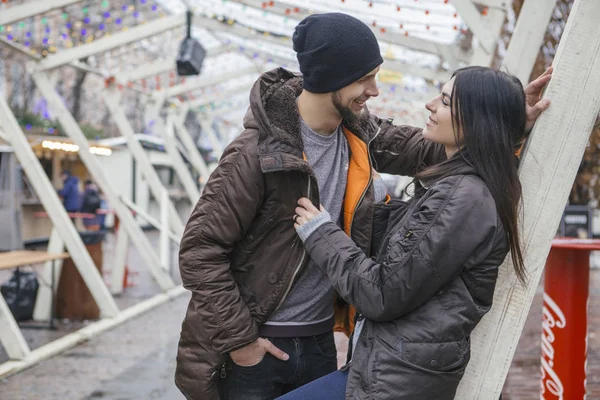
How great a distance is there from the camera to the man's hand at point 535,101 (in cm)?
193

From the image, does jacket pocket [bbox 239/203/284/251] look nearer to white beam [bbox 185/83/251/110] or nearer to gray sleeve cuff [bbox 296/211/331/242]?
gray sleeve cuff [bbox 296/211/331/242]

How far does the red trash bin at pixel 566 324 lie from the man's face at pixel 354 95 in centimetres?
143

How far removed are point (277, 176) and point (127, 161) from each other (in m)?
22.1

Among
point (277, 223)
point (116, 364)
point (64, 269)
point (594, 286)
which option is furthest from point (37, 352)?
point (594, 286)

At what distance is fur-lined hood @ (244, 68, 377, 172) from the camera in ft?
6.38

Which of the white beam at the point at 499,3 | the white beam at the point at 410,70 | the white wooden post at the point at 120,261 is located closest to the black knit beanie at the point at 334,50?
the white beam at the point at 499,3

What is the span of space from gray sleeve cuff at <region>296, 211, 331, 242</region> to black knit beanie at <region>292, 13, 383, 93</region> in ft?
1.22

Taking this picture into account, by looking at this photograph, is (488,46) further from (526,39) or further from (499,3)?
(526,39)

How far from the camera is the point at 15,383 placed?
509 centimetres

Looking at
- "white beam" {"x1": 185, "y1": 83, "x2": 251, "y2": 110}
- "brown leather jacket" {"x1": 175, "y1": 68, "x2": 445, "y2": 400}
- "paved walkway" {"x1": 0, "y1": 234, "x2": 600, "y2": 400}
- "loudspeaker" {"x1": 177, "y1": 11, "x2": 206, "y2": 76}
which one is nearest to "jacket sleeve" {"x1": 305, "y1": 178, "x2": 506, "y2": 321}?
"brown leather jacket" {"x1": 175, "y1": 68, "x2": 445, "y2": 400}

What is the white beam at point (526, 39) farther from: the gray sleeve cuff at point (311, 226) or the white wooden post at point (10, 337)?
the white wooden post at point (10, 337)

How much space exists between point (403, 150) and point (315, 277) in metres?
0.60

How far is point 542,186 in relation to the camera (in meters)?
1.98

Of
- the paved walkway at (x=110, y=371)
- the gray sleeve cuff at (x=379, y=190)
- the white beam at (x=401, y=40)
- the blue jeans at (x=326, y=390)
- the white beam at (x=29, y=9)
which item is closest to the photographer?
→ the blue jeans at (x=326, y=390)
